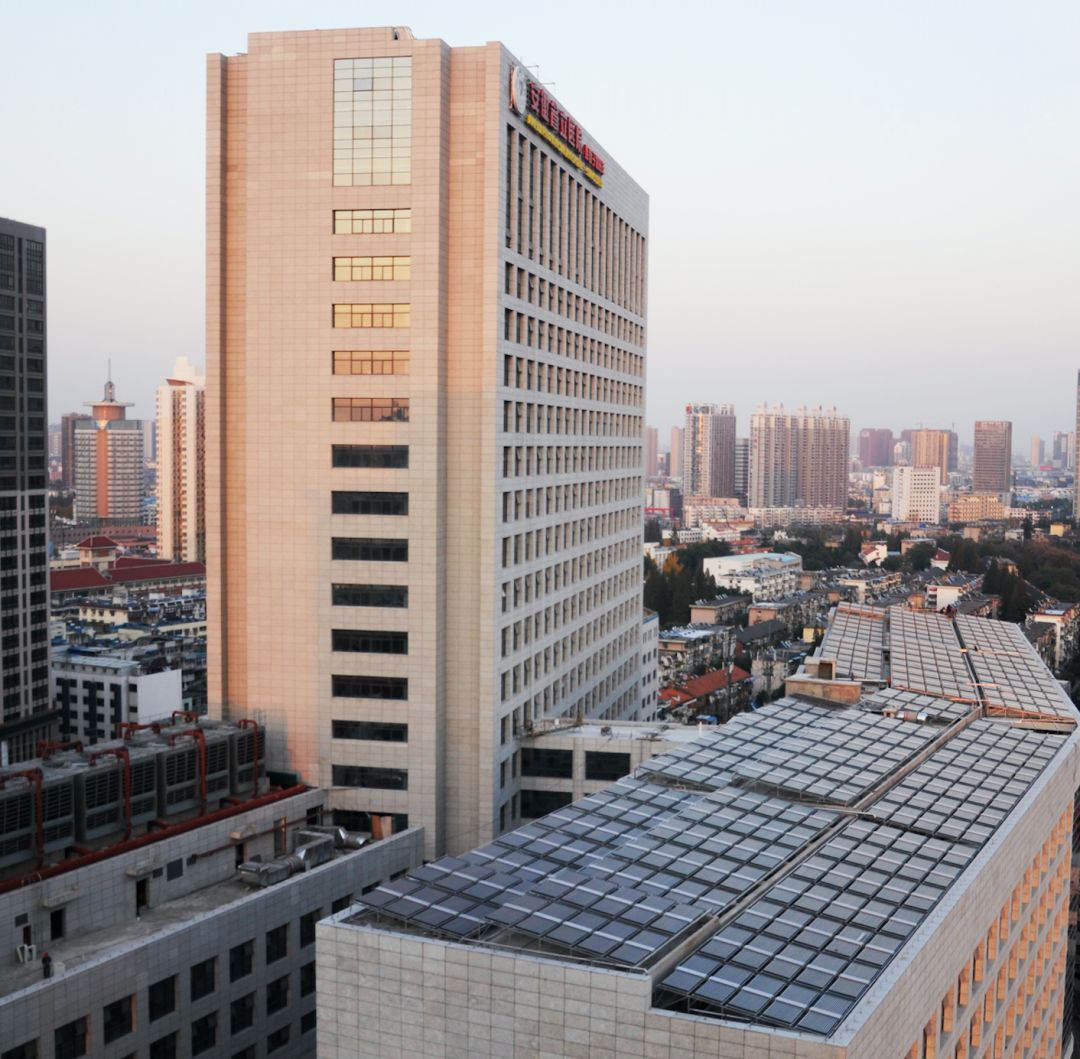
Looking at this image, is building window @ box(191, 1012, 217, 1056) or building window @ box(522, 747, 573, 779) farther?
building window @ box(522, 747, 573, 779)

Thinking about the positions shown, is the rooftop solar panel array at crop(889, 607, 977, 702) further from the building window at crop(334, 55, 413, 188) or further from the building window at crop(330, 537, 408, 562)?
the building window at crop(334, 55, 413, 188)

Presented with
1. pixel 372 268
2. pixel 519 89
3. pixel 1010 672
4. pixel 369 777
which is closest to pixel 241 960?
pixel 369 777

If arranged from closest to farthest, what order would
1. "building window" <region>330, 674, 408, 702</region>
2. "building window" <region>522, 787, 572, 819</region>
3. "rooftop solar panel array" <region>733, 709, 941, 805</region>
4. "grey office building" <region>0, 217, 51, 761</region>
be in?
"rooftop solar panel array" <region>733, 709, 941, 805</region>
"building window" <region>330, 674, 408, 702</region>
"building window" <region>522, 787, 572, 819</region>
"grey office building" <region>0, 217, 51, 761</region>

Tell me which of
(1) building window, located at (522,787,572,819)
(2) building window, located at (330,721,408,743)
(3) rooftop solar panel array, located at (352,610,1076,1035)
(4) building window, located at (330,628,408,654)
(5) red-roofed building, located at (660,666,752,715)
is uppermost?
(4) building window, located at (330,628,408,654)

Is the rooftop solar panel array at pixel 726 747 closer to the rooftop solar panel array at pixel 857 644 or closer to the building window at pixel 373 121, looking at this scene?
the rooftop solar panel array at pixel 857 644

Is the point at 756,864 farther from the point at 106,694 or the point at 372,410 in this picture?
the point at 106,694

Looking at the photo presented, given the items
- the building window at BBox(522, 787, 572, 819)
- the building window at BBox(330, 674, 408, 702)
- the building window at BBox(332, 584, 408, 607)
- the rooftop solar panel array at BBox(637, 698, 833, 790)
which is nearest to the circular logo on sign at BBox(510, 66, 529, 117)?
the building window at BBox(332, 584, 408, 607)

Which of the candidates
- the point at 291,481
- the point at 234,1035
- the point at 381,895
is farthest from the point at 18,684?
the point at 381,895
